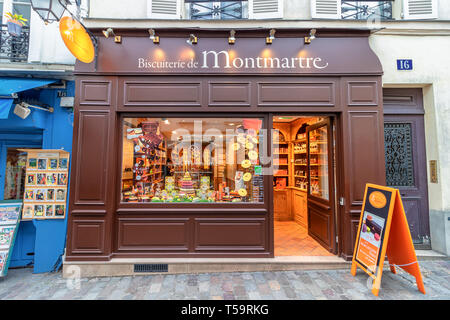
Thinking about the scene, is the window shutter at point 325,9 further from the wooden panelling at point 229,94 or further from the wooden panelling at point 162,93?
the wooden panelling at point 162,93

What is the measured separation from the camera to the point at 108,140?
420 centimetres

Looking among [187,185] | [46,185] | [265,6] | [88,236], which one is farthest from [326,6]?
[46,185]

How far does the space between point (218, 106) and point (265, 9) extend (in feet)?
8.02

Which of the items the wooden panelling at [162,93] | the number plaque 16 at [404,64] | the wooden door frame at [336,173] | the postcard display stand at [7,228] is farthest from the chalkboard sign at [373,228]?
the postcard display stand at [7,228]

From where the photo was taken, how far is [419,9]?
4.69 meters

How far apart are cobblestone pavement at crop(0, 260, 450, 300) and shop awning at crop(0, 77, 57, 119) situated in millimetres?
3091

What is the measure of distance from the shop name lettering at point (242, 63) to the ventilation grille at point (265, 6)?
1.21 m

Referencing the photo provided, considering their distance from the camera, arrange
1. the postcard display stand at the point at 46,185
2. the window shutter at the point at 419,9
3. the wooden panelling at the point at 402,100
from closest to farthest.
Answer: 1. the postcard display stand at the point at 46,185
2. the window shutter at the point at 419,9
3. the wooden panelling at the point at 402,100

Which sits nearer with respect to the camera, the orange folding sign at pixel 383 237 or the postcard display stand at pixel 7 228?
the orange folding sign at pixel 383 237

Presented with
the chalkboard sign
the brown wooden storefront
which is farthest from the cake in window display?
the chalkboard sign

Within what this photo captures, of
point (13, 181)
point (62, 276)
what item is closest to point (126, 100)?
point (13, 181)

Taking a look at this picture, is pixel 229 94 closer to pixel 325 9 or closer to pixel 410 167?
pixel 325 9

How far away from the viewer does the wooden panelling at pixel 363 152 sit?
13.8ft

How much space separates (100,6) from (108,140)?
294cm
